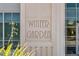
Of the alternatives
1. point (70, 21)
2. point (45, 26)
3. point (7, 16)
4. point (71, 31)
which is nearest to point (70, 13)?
point (70, 21)

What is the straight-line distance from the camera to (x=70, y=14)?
19.3 ft

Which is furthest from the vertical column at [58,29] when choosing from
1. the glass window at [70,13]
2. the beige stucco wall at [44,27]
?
the glass window at [70,13]

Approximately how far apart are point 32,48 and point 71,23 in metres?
1.23

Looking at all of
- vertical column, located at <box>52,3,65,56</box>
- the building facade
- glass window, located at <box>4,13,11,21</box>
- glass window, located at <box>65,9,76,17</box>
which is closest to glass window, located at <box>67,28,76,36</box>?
the building facade

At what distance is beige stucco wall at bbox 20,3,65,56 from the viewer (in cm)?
586

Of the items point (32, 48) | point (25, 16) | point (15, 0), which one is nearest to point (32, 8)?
point (25, 16)

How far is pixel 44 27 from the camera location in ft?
19.6

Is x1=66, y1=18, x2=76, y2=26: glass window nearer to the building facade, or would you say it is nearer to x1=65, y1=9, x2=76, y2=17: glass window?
the building facade

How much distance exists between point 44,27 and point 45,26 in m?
0.04

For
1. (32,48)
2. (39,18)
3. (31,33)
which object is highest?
(39,18)

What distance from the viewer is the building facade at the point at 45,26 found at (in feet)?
19.1

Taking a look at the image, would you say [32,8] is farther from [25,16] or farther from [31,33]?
[31,33]

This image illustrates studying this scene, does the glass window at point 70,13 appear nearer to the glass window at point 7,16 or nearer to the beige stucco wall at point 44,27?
the beige stucco wall at point 44,27

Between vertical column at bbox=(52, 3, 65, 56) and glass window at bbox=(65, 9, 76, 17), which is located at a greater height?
glass window at bbox=(65, 9, 76, 17)
